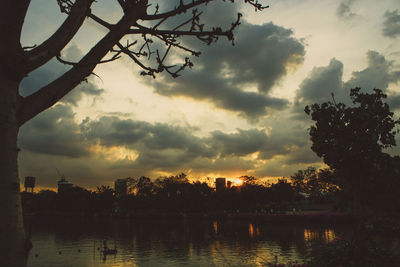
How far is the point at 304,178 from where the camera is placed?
364 feet

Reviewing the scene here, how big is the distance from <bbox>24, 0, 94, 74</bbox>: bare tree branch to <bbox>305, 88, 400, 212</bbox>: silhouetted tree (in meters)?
13.7

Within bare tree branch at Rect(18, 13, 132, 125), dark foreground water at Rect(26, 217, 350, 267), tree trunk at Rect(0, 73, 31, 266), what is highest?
bare tree branch at Rect(18, 13, 132, 125)

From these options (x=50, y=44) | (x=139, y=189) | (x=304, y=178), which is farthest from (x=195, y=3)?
(x=139, y=189)

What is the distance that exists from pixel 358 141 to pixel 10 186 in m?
14.5

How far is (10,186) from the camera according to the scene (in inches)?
102

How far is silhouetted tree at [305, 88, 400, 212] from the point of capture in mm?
14336

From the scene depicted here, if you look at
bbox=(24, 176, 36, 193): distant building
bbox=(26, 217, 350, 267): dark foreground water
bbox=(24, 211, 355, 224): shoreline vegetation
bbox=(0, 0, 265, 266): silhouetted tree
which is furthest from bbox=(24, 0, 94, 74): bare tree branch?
bbox=(24, 211, 355, 224): shoreline vegetation

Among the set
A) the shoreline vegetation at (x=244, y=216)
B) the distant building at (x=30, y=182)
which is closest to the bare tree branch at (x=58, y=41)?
the distant building at (x=30, y=182)

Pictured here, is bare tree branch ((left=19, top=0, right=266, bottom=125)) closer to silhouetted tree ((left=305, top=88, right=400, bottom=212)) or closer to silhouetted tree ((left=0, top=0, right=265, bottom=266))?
silhouetted tree ((left=0, top=0, right=265, bottom=266))

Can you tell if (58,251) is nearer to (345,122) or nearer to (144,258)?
(144,258)

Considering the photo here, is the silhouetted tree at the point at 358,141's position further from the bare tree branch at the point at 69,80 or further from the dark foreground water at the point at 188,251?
the dark foreground water at the point at 188,251

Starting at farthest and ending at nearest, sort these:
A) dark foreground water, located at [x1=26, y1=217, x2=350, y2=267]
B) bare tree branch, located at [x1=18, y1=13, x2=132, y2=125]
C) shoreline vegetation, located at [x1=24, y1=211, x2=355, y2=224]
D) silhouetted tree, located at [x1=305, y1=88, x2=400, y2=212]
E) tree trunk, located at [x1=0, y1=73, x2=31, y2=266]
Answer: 1. shoreline vegetation, located at [x1=24, y1=211, x2=355, y2=224]
2. dark foreground water, located at [x1=26, y1=217, x2=350, y2=267]
3. silhouetted tree, located at [x1=305, y1=88, x2=400, y2=212]
4. bare tree branch, located at [x1=18, y1=13, x2=132, y2=125]
5. tree trunk, located at [x1=0, y1=73, x2=31, y2=266]

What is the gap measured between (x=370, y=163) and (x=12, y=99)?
1483 centimetres

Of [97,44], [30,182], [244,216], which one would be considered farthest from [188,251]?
[244,216]
